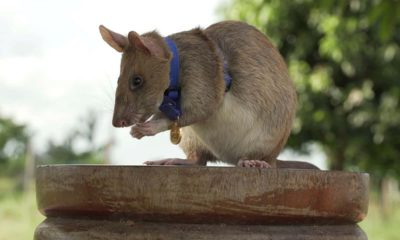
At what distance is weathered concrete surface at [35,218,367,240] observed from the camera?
159 cm

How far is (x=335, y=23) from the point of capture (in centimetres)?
1602

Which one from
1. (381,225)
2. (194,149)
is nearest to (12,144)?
(381,225)

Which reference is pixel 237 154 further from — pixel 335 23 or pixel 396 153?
pixel 396 153

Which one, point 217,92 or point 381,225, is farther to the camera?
point 381,225

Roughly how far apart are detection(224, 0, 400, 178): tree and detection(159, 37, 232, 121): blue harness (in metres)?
14.0

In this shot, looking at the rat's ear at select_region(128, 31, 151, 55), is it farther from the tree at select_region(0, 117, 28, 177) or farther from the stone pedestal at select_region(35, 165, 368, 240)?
the tree at select_region(0, 117, 28, 177)

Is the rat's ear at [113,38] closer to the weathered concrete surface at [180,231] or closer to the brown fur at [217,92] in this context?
the brown fur at [217,92]

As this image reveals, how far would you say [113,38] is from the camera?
2.02 meters

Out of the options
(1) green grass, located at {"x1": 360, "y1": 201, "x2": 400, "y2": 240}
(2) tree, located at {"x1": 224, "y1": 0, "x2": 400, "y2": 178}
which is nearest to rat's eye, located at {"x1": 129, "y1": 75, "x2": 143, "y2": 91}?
(1) green grass, located at {"x1": 360, "y1": 201, "x2": 400, "y2": 240}

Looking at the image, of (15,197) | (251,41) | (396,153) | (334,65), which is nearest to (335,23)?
(334,65)

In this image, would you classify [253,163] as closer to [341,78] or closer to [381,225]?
[381,225]

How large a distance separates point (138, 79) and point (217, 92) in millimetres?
228

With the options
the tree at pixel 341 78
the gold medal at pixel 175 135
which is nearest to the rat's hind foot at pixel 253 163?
the gold medal at pixel 175 135

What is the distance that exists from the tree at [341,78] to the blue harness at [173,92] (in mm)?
14043
